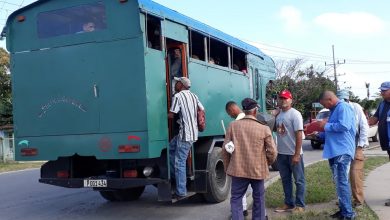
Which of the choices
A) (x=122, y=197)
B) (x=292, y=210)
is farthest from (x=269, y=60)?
(x=292, y=210)

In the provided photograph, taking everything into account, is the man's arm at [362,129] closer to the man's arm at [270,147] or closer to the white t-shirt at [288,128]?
the white t-shirt at [288,128]

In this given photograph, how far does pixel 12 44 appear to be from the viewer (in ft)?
25.2

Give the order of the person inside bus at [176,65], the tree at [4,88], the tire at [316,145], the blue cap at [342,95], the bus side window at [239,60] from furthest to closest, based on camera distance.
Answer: the tree at [4,88] → the tire at [316,145] → the bus side window at [239,60] → the person inside bus at [176,65] → the blue cap at [342,95]

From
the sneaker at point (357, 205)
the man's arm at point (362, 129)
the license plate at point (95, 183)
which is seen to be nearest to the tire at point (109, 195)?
the license plate at point (95, 183)

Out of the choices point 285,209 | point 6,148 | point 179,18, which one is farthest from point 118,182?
point 6,148

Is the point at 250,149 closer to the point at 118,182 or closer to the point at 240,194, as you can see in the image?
the point at 240,194

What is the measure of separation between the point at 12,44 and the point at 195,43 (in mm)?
3128

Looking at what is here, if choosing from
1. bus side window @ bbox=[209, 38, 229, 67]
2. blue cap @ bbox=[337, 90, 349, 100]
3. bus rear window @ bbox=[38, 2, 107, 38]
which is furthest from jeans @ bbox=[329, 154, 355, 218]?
bus rear window @ bbox=[38, 2, 107, 38]

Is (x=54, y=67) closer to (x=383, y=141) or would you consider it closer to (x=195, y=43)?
(x=195, y=43)

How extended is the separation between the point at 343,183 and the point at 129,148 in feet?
9.74

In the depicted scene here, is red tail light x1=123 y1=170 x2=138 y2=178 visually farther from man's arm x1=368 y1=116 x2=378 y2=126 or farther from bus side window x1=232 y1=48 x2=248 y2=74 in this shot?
bus side window x1=232 y1=48 x2=248 y2=74

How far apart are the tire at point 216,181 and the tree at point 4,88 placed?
20448 mm

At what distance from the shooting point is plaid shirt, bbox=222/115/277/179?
570 centimetres

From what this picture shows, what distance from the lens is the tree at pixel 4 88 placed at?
2627cm
